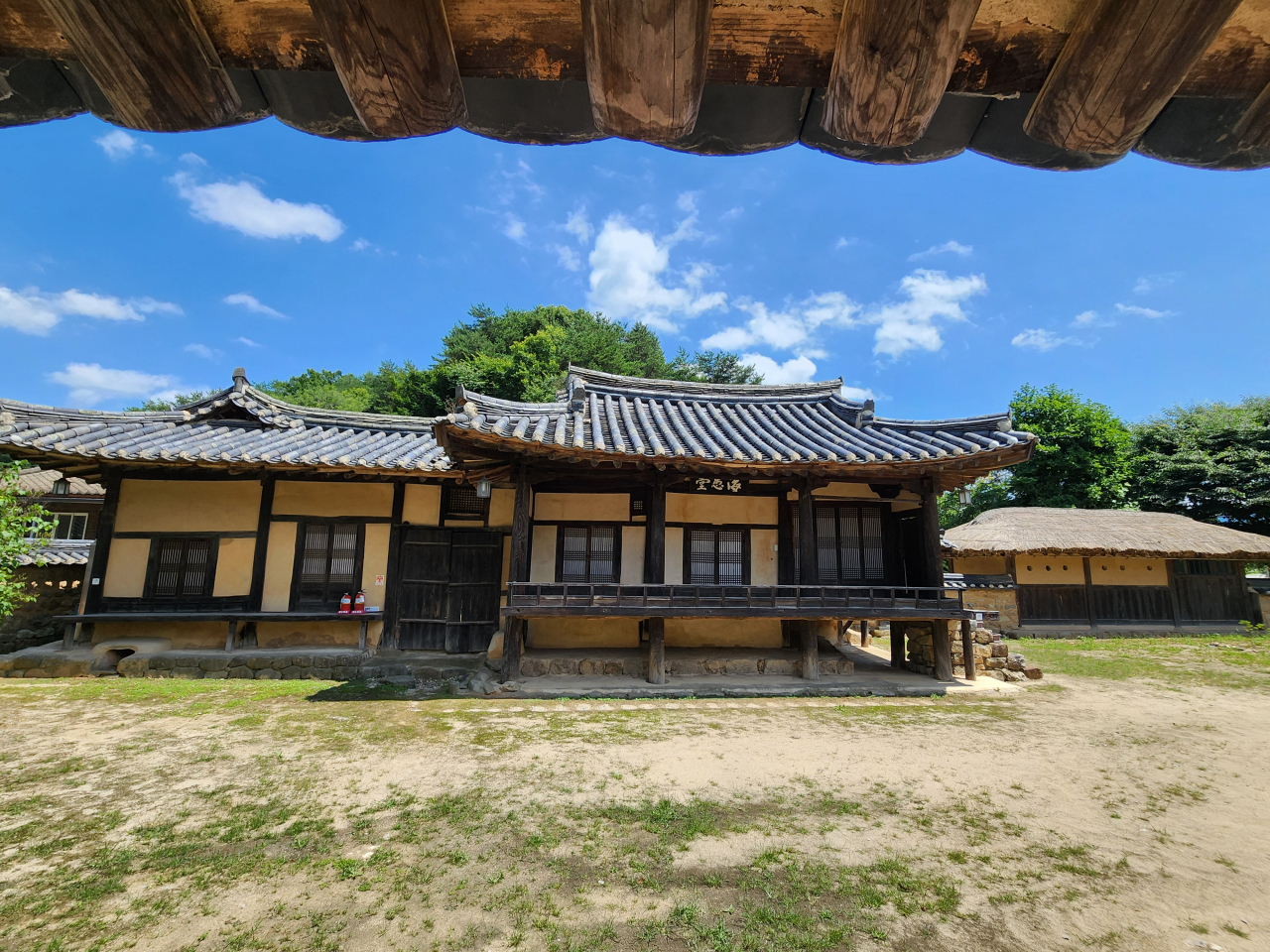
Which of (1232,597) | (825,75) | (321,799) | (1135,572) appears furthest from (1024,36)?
(1232,597)

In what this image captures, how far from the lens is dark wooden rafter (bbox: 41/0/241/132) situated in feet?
4.68

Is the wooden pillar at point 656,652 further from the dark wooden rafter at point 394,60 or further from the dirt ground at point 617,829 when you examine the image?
the dark wooden rafter at point 394,60

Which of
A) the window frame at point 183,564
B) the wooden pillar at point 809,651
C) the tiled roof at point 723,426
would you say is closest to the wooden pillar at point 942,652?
the wooden pillar at point 809,651

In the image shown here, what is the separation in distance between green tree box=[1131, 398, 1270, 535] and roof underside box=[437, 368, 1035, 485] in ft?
78.6

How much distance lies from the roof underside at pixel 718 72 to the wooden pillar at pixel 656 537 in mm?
8028

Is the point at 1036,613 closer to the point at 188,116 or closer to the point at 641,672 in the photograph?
the point at 641,672

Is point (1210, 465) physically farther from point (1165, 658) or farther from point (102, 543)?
point (102, 543)

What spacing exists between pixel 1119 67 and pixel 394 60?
203cm

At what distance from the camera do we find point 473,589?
38.1 ft

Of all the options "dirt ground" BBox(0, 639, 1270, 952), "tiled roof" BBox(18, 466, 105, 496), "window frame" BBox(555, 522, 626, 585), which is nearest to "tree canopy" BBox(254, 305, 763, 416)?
"tiled roof" BBox(18, 466, 105, 496)

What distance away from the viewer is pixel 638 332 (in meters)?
43.2

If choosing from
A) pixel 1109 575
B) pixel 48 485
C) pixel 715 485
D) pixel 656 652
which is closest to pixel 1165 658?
pixel 1109 575

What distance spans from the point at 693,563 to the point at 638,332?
3487 cm

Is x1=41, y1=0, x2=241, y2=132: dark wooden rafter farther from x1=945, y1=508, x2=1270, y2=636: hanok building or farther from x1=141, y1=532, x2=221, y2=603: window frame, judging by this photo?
x1=945, y1=508, x2=1270, y2=636: hanok building
